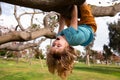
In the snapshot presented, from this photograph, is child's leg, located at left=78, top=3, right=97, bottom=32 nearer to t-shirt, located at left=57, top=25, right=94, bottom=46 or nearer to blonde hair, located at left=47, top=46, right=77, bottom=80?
t-shirt, located at left=57, top=25, right=94, bottom=46

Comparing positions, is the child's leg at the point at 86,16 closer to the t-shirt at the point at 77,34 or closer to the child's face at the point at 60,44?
the t-shirt at the point at 77,34

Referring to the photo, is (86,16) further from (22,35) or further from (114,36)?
(114,36)

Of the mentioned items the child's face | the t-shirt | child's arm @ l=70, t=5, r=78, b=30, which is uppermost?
child's arm @ l=70, t=5, r=78, b=30

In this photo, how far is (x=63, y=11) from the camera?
3.75 meters

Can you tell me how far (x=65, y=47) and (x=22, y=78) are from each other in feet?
58.0

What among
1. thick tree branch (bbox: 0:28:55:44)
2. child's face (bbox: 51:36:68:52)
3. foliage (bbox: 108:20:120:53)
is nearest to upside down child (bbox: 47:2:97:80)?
child's face (bbox: 51:36:68:52)

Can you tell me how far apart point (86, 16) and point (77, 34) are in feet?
0.96

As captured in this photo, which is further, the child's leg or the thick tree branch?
the thick tree branch

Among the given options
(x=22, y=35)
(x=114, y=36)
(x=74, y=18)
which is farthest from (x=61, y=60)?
(x=114, y=36)

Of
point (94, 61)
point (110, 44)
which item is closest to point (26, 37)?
point (110, 44)

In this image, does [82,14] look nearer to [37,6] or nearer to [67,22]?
[67,22]

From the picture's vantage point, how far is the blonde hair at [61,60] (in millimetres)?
4492

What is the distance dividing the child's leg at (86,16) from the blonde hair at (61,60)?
1.45 feet

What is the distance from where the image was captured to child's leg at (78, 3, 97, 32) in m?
4.34
